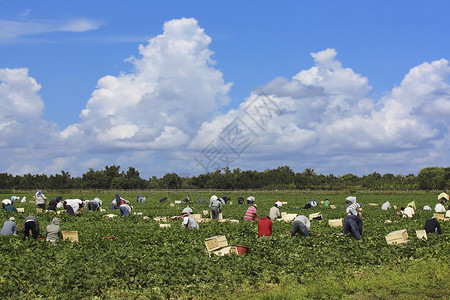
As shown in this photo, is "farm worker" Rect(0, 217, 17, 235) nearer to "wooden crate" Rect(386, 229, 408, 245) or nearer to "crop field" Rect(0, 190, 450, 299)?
"crop field" Rect(0, 190, 450, 299)

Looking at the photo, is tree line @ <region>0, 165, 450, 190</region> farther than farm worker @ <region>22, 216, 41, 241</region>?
Yes

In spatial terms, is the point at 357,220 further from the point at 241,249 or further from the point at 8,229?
the point at 8,229

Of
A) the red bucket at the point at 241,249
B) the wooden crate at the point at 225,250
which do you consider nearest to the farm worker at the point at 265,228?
the red bucket at the point at 241,249

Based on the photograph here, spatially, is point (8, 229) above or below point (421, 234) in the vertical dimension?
above

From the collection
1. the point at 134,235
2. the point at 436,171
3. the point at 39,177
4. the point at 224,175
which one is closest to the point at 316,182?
the point at 224,175

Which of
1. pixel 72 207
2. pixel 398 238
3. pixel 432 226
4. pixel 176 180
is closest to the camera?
pixel 398 238

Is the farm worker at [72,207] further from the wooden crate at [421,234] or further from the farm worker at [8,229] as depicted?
the wooden crate at [421,234]

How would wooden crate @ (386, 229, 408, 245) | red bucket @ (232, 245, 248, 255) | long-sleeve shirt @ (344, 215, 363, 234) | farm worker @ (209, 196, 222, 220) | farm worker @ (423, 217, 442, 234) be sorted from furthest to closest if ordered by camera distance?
farm worker @ (209, 196, 222, 220) → farm worker @ (423, 217, 442, 234) → long-sleeve shirt @ (344, 215, 363, 234) → wooden crate @ (386, 229, 408, 245) → red bucket @ (232, 245, 248, 255)

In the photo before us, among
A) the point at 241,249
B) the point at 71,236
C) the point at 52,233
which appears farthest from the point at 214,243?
the point at 52,233

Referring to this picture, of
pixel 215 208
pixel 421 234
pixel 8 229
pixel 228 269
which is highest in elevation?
pixel 215 208

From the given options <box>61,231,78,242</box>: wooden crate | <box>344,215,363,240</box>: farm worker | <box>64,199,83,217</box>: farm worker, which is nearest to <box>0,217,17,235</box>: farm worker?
<box>61,231,78,242</box>: wooden crate

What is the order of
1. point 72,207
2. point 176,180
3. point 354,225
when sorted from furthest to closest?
1. point 176,180
2. point 72,207
3. point 354,225

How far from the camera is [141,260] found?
13359 millimetres

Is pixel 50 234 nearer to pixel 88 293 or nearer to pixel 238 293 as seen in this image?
pixel 88 293
